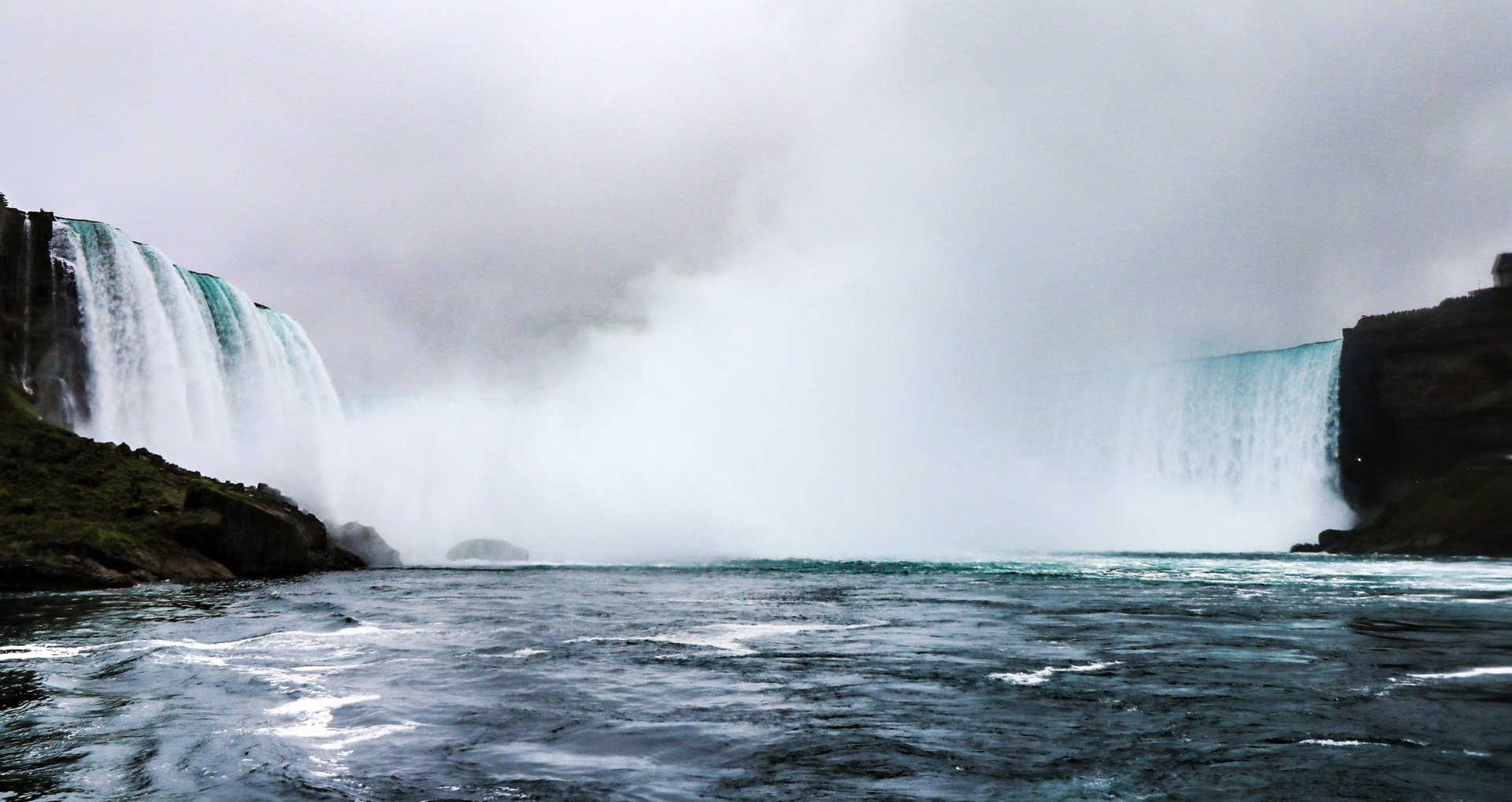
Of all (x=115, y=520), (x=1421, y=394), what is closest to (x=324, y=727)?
(x=115, y=520)

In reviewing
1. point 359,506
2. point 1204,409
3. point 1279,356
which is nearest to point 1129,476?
point 1204,409

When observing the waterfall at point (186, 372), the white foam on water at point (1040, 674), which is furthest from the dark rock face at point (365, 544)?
the white foam on water at point (1040, 674)

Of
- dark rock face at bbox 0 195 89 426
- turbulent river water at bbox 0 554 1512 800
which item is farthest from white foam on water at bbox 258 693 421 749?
dark rock face at bbox 0 195 89 426

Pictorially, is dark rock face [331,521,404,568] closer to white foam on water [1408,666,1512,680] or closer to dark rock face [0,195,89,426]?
dark rock face [0,195,89,426]

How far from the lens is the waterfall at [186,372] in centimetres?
4575

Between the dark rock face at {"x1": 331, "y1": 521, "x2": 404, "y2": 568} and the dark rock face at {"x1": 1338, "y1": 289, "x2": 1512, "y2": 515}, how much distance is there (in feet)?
210

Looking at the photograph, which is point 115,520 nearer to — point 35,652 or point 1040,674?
point 35,652

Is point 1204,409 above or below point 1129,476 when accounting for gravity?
above

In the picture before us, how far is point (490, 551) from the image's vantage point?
5344cm

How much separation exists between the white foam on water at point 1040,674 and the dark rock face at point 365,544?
38329 millimetres

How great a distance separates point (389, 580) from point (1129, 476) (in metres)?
64.7

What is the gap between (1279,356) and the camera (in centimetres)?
7431

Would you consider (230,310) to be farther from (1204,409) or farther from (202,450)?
(1204,409)

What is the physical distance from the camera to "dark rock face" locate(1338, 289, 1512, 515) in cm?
6688
